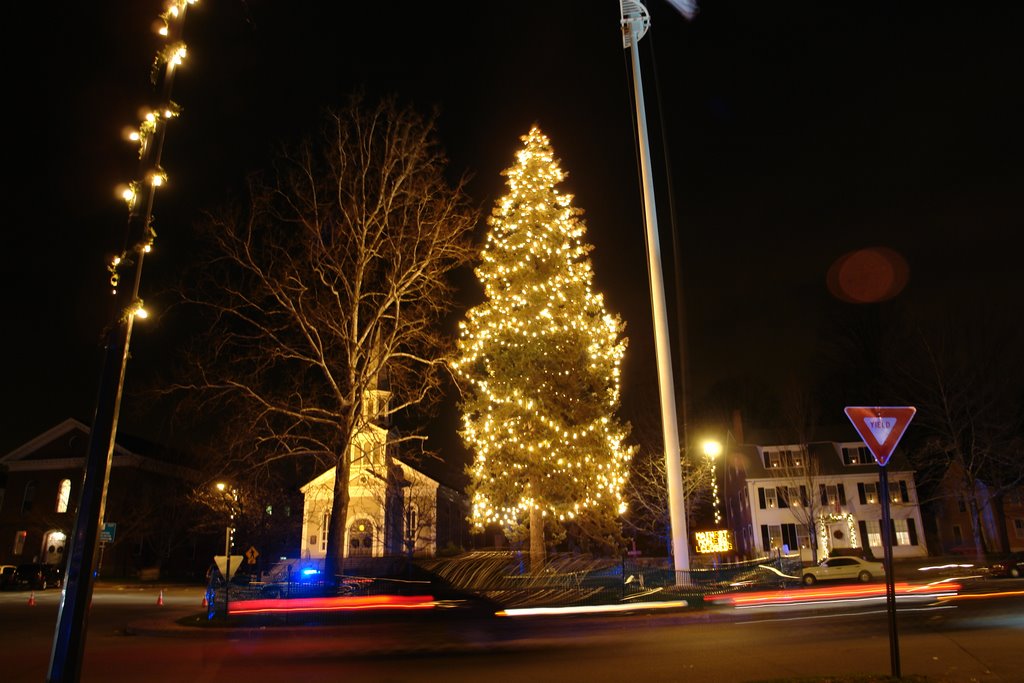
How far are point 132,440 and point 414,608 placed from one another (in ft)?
148

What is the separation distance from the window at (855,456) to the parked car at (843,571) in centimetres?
2311

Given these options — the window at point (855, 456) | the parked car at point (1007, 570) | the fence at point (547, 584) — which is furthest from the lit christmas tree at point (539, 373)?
the window at point (855, 456)

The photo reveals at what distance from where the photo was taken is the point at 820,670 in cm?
→ 944

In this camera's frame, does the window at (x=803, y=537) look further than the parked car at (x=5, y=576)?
Yes

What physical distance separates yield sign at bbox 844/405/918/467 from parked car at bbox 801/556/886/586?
25.9 metres

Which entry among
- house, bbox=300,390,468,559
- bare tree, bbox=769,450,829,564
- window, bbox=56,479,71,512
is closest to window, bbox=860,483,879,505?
bare tree, bbox=769,450,829,564

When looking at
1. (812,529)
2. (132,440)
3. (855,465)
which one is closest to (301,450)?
(812,529)

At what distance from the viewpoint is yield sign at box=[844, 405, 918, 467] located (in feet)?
26.9

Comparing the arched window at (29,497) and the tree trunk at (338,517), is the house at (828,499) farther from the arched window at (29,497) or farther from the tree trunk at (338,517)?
the arched window at (29,497)

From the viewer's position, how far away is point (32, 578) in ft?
124

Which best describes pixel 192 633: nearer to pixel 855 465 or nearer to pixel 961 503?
pixel 855 465

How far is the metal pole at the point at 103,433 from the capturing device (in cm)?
552

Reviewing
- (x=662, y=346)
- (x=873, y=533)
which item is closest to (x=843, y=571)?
(x=662, y=346)

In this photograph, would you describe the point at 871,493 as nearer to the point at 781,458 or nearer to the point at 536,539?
the point at 781,458
